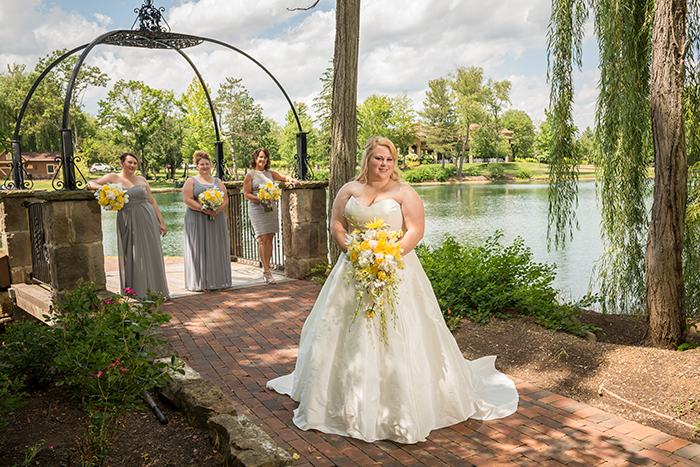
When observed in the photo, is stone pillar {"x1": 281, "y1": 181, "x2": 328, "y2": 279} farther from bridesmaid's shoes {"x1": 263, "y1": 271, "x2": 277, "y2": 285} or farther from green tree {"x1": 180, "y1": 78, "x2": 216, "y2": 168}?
green tree {"x1": 180, "y1": 78, "x2": 216, "y2": 168}

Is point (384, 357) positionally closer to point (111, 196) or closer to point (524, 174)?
point (111, 196)

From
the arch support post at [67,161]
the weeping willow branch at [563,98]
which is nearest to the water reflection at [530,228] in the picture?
the weeping willow branch at [563,98]

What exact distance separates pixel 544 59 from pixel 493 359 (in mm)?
4211

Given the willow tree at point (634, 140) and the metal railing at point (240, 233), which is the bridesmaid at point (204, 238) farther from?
the willow tree at point (634, 140)

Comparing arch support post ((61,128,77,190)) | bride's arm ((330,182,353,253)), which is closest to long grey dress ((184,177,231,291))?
arch support post ((61,128,77,190))

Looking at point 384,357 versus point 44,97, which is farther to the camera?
point 44,97

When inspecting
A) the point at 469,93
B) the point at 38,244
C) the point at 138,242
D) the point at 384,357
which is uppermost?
the point at 469,93

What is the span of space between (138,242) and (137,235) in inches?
3.7

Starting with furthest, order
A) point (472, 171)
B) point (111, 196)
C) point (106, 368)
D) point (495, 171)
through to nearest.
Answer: point (472, 171) → point (495, 171) → point (111, 196) → point (106, 368)

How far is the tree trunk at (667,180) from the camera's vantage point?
194 inches

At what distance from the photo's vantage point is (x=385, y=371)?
3.35 m

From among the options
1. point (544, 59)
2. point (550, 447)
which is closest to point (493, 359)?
Answer: point (550, 447)

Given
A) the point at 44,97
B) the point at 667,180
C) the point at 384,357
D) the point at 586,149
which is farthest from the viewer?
the point at 44,97

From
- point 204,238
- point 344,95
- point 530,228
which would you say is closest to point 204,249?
point 204,238
